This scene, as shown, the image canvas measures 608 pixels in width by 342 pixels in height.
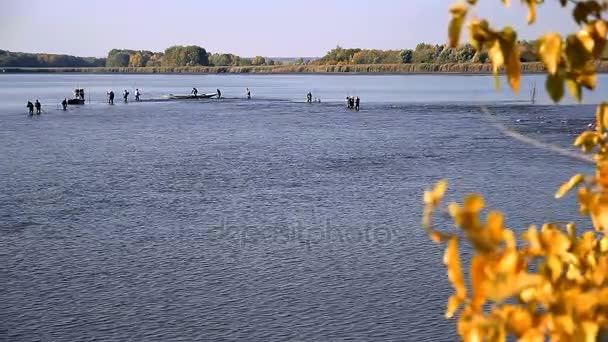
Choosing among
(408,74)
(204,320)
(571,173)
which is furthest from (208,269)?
(408,74)

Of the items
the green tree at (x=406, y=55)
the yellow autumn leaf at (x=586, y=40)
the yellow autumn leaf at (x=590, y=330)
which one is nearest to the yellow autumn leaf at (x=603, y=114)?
the yellow autumn leaf at (x=586, y=40)

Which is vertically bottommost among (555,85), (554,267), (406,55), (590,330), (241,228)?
(241,228)

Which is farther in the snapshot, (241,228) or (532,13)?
(241,228)

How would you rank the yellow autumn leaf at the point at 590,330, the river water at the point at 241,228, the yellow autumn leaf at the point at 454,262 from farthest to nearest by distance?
1. the river water at the point at 241,228
2. the yellow autumn leaf at the point at 590,330
3. the yellow autumn leaf at the point at 454,262

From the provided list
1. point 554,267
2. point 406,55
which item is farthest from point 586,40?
point 406,55

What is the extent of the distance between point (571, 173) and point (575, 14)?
78.2 feet

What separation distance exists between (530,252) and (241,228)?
1542cm

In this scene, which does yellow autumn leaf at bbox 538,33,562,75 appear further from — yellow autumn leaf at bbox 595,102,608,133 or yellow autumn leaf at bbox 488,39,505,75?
yellow autumn leaf at bbox 595,102,608,133

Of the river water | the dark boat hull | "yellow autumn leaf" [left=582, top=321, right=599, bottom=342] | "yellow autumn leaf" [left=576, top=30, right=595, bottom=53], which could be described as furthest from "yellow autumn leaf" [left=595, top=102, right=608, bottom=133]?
the dark boat hull

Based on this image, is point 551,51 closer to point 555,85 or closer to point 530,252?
point 555,85

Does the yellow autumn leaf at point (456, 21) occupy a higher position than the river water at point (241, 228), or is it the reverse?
the yellow autumn leaf at point (456, 21)

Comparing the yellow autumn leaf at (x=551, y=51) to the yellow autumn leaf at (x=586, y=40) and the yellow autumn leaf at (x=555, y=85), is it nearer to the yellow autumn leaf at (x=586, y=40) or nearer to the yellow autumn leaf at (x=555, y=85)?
the yellow autumn leaf at (x=555, y=85)

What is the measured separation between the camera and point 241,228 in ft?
58.3

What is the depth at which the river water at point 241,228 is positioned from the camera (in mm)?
11930
